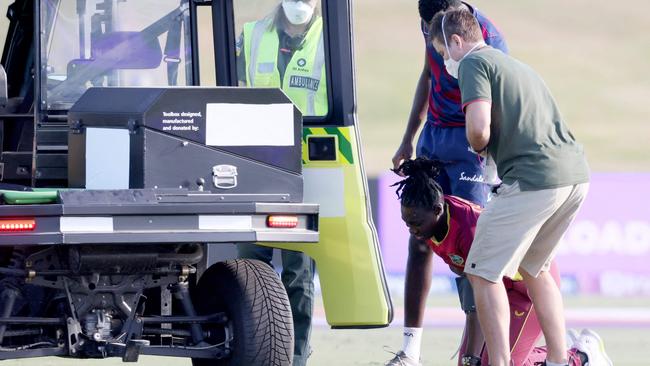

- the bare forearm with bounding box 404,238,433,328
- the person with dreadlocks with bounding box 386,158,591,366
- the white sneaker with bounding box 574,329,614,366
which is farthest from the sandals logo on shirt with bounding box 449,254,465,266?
the white sneaker with bounding box 574,329,614,366

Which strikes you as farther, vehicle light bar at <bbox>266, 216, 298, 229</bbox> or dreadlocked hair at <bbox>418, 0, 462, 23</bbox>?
dreadlocked hair at <bbox>418, 0, 462, 23</bbox>

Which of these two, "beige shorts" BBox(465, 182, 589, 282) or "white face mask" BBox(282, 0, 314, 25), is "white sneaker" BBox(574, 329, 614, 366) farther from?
"white face mask" BBox(282, 0, 314, 25)

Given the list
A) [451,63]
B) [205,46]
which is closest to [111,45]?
[205,46]

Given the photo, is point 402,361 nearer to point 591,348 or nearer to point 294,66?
point 591,348

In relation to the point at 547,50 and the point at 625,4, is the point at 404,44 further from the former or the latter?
the point at 625,4

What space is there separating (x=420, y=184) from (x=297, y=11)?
131 centimetres

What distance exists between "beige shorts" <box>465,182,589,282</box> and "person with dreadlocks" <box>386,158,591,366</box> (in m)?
Result: 0.25

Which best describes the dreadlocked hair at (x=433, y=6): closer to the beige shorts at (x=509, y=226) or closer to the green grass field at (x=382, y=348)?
the beige shorts at (x=509, y=226)

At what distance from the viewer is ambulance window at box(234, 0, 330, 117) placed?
27.0 feet

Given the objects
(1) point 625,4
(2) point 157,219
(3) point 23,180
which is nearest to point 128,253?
(2) point 157,219

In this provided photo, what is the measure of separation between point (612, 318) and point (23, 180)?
7295 millimetres

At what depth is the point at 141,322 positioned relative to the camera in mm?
7258

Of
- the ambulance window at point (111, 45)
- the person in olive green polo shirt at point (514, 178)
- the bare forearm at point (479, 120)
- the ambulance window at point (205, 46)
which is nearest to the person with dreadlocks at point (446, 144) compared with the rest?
the person in olive green polo shirt at point (514, 178)

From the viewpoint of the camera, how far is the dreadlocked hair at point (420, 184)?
292 inches
